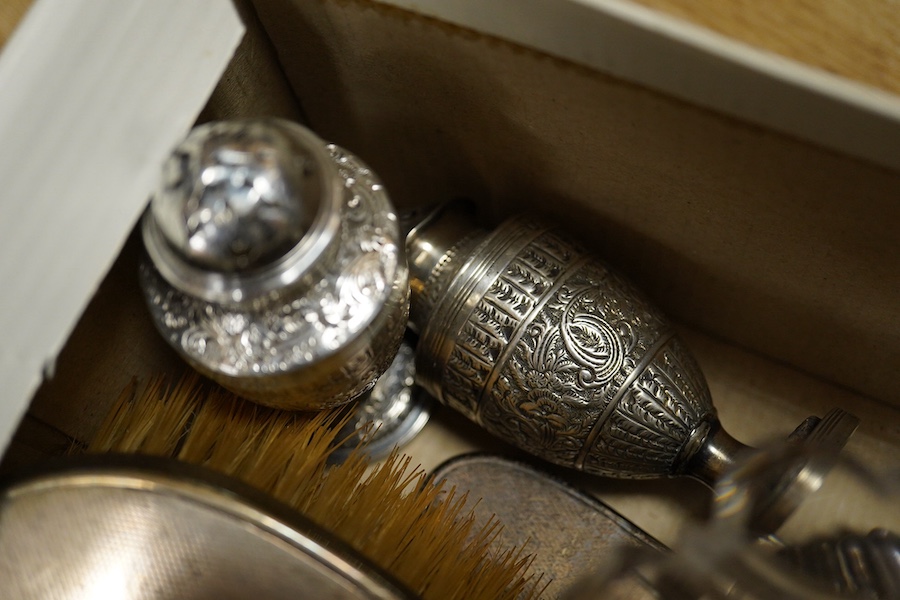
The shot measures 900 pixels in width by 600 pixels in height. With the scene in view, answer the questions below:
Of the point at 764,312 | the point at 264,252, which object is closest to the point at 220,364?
the point at 264,252

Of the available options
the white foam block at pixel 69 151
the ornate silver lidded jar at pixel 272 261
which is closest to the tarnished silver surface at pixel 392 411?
the ornate silver lidded jar at pixel 272 261

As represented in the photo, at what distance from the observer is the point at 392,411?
678 millimetres

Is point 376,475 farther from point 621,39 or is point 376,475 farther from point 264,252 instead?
point 621,39

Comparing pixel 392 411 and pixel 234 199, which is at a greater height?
pixel 234 199

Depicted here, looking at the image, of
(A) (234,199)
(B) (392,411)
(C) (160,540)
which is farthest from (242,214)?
(B) (392,411)

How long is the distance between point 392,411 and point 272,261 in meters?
0.29

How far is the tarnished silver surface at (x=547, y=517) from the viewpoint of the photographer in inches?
23.7

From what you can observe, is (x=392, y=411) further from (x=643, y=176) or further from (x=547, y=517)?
(x=643, y=176)

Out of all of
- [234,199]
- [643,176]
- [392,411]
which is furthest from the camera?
[392,411]

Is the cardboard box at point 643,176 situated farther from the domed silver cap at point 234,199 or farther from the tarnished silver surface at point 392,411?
the domed silver cap at point 234,199

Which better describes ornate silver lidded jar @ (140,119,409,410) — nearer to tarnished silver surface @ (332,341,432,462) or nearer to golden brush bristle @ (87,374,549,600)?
golden brush bristle @ (87,374,549,600)

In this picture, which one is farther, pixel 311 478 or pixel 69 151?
pixel 311 478

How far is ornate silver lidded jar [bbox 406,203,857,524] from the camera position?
1.74 ft

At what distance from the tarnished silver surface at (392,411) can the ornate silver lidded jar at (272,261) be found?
6.9 inches
